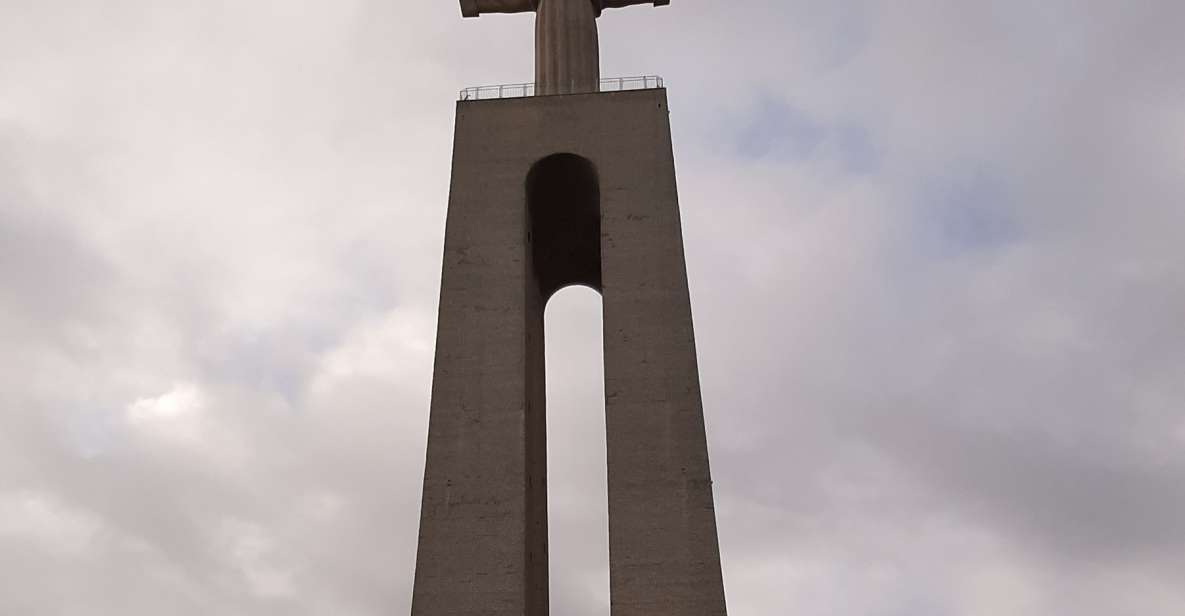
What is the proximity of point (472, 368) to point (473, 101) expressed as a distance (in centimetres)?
598

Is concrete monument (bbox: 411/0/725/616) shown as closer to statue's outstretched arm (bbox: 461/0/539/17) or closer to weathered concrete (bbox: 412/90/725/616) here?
weathered concrete (bbox: 412/90/725/616)

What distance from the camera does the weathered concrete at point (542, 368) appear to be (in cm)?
1781

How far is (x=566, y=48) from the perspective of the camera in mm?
24250

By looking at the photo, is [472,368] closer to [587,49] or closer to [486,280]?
[486,280]

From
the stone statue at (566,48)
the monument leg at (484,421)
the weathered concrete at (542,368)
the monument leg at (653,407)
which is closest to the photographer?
the monument leg at (653,407)

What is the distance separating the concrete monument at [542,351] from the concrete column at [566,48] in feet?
0.12

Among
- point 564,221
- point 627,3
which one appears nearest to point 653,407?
point 564,221

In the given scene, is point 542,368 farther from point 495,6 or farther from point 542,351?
point 495,6

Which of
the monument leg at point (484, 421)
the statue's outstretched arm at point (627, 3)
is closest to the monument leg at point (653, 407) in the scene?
the monument leg at point (484, 421)

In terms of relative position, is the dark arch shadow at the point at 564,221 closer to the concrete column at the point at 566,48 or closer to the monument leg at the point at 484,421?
the monument leg at the point at 484,421

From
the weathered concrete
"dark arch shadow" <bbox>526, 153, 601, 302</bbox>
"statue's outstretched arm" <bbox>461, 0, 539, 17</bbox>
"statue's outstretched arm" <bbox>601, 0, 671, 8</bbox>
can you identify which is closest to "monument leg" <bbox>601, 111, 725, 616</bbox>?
the weathered concrete

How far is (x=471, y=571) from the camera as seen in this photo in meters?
17.9

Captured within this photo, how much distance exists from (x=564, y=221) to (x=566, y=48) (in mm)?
3622

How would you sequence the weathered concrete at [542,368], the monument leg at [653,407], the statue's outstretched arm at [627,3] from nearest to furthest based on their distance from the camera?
the monument leg at [653,407] < the weathered concrete at [542,368] < the statue's outstretched arm at [627,3]
